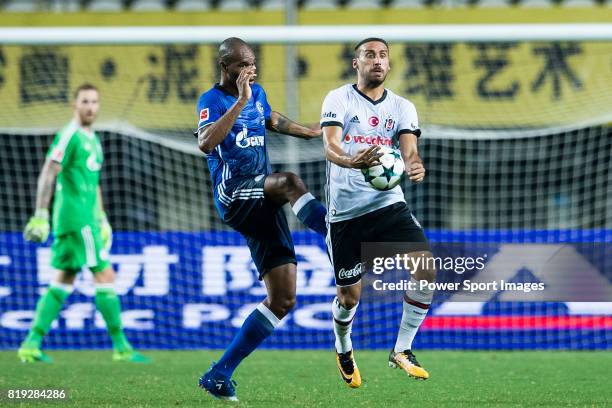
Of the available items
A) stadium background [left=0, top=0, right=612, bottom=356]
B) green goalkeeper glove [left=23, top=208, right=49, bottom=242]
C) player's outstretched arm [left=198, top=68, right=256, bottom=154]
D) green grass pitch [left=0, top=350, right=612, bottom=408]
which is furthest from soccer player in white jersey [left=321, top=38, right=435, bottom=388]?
stadium background [left=0, top=0, right=612, bottom=356]

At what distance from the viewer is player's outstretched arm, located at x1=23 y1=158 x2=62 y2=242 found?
29.6ft

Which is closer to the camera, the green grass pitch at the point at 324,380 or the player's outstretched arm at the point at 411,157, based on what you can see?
the player's outstretched arm at the point at 411,157

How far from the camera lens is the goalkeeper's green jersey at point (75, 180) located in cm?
956

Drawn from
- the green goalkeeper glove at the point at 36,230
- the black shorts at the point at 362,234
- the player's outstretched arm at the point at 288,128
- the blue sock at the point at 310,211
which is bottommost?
the green goalkeeper glove at the point at 36,230

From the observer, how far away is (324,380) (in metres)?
8.12

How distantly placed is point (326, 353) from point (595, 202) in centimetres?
481

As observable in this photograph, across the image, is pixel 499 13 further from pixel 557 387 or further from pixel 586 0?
pixel 557 387

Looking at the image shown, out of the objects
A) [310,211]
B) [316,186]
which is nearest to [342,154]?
[310,211]

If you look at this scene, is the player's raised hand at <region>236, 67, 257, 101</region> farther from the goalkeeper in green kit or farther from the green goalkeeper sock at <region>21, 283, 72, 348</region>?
the green goalkeeper sock at <region>21, 283, 72, 348</region>

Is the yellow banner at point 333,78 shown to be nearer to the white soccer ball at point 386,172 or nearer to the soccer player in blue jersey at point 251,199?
the soccer player in blue jersey at point 251,199

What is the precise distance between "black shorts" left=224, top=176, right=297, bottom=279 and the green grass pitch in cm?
93

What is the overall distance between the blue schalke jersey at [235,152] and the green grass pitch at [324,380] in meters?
1.38

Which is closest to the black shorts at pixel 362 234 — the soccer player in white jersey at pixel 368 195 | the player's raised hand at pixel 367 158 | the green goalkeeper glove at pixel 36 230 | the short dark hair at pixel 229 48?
the soccer player in white jersey at pixel 368 195

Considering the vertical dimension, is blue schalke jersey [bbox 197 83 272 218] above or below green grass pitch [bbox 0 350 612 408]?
above
